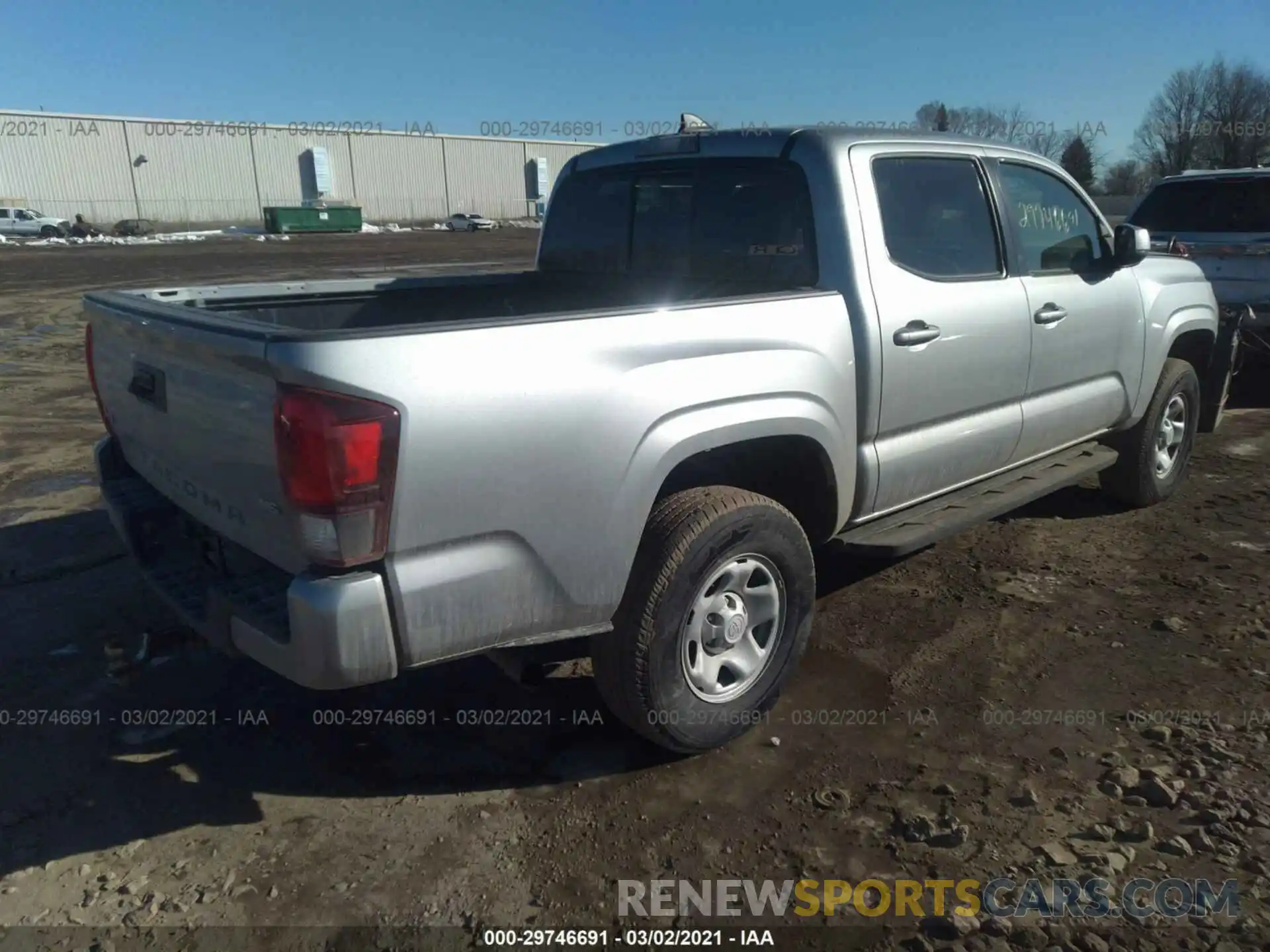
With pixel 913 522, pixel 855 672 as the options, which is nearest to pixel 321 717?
pixel 855 672

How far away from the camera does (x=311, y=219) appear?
174 ft

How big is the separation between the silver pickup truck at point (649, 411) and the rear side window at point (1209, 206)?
4.38 m

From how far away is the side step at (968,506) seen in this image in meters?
3.61

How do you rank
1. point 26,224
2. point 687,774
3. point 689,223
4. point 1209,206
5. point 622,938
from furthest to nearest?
point 26,224 → point 1209,206 → point 689,223 → point 687,774 → point 622,938

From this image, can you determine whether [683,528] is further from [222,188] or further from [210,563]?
[222,188]

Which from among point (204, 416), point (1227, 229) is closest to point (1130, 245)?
point (204, 416)

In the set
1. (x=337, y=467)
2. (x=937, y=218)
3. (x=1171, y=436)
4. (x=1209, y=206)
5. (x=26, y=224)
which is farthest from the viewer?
(x=26, y=224)

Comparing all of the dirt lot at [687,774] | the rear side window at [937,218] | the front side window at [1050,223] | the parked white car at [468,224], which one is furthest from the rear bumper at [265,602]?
the parked white car at [468,224]

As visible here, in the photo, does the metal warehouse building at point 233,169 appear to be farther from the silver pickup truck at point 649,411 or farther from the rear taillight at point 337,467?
the rear taillight at point 337,467

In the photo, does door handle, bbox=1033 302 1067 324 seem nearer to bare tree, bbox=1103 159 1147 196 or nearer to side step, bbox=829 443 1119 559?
side step, bbox=829 443 1119 559

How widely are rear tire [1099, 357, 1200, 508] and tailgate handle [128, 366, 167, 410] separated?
475 centimetres

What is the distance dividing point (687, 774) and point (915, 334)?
1.78 m

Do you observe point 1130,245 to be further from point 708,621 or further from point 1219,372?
point 708,621

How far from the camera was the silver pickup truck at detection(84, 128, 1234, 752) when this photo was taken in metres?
2.34
